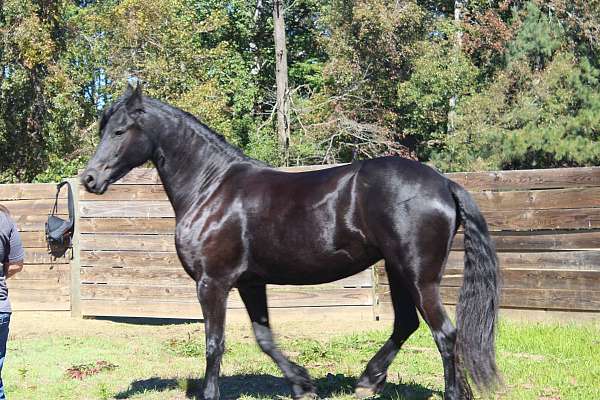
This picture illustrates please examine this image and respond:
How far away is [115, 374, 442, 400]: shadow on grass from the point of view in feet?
18.8

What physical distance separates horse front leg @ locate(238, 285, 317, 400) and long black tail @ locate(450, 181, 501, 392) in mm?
1205

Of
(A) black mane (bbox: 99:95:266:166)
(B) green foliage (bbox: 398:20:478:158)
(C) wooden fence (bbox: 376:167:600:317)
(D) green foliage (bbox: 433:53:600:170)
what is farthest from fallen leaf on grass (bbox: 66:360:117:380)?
(B) green foliage (bbox: 398:20:478:158)

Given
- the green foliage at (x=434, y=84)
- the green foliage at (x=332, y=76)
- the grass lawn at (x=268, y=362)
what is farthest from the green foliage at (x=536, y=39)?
the grass lawn at (x=268, y=362)

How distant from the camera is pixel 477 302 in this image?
16.9ft

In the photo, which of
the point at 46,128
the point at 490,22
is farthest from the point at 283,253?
the point at 490,22

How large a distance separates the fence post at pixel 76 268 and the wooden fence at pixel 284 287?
1 centimetres

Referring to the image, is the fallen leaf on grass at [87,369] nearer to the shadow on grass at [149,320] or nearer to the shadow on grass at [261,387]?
the shadow on grass at [261,387]

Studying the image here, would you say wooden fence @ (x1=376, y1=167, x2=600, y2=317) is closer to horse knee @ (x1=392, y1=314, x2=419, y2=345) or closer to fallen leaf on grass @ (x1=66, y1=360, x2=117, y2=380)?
horse knee @ (x1=392, y1=314, x2=419, y2=345)

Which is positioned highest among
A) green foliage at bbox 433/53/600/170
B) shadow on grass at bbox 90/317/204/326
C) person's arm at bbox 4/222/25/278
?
person's arm at bbox 4/222/25/278

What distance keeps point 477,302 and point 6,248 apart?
10.1 feet

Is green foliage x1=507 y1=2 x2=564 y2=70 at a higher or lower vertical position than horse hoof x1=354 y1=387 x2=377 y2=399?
higher

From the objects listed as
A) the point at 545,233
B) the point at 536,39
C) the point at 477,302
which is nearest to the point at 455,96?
the point at 536,39

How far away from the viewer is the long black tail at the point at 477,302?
508 centimetres

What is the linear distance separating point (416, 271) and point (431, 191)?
0.54 meters
